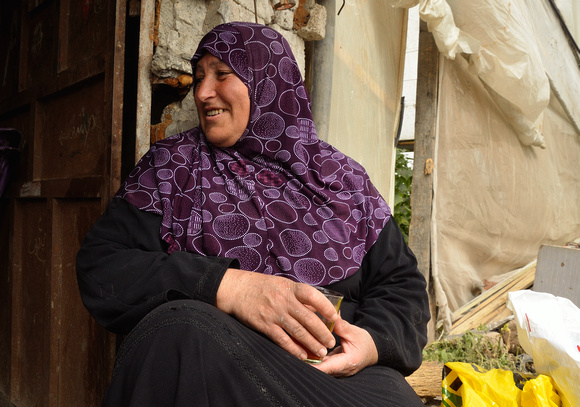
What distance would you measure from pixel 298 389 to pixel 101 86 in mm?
1506

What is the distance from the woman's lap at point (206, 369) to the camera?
0.94m

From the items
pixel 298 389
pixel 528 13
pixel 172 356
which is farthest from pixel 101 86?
pixel 528 13

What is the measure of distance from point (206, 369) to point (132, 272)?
0.48 m

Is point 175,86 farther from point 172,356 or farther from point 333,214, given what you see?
point 172,356

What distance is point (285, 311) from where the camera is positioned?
1173 mm

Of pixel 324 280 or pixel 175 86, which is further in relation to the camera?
pixel 175 86

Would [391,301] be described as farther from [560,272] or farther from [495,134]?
[495,134]

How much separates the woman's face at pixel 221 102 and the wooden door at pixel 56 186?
Answer: 0.36 metres

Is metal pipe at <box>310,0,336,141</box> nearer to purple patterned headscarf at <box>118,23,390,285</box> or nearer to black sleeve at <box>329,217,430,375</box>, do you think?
purple patterned headscarf at <box>118,23,390,285</box>

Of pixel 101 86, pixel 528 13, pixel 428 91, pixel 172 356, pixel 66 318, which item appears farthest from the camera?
pixel 528 13

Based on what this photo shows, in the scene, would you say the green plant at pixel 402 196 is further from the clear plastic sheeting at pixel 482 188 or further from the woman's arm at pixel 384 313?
the woman's arm at pixel 384 313

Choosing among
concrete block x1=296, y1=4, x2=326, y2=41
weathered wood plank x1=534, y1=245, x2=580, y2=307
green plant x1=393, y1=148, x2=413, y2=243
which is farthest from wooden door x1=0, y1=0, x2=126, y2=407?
green plant x1=393, y1=148, x2=413, y2=243

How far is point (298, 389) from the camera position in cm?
100

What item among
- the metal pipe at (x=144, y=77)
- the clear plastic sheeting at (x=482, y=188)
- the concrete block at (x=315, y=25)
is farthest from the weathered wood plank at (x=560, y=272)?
the metal pipe at (x=144, y=77)
